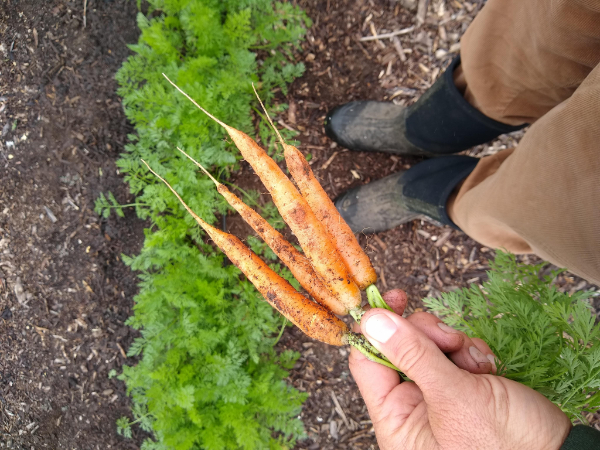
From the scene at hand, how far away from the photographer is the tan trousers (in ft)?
3.95

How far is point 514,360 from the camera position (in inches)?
53.8

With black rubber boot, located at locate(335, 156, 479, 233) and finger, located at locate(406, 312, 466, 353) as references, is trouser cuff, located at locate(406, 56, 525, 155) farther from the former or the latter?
finger, located at locate(406, 312, 466, 353)

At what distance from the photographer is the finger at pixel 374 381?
1.46 meters

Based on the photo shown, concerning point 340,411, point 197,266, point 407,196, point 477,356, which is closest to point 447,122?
point 407,196

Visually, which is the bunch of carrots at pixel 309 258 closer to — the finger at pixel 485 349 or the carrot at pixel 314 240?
the carrot at pixel 314 240

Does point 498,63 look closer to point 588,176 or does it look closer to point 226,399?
point 588,176

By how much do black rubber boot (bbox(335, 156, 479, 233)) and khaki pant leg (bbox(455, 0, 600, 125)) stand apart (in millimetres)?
438

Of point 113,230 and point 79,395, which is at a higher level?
point 113,230

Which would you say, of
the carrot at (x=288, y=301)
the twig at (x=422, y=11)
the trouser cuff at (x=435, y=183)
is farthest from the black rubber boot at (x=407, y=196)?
the twig at (x=422, y=11)

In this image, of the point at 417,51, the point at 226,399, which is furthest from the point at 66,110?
the point at 417,51

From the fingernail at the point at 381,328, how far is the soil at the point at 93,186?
4.71 feet

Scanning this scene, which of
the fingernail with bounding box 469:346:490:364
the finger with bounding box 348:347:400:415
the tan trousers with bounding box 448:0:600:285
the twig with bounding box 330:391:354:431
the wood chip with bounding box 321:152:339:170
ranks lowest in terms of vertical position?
the twig with bounding box 330:391:354:431

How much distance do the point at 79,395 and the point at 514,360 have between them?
3.04 m

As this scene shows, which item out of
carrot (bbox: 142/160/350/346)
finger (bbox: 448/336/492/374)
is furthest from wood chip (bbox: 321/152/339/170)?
finger (bbox: 448/336/492/374)
